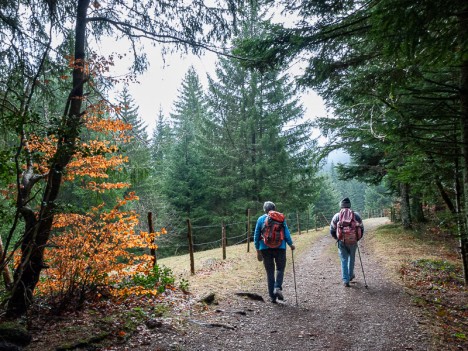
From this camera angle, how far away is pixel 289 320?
16.9ft

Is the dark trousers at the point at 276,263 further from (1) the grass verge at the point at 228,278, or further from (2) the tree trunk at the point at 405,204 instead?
(2) the tree trunk at the point at 405,204

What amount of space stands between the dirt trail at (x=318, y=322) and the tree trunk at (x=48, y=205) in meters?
2.47

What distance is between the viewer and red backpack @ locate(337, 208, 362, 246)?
6859 millimetres

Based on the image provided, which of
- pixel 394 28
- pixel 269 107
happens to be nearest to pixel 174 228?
pixel 269 107

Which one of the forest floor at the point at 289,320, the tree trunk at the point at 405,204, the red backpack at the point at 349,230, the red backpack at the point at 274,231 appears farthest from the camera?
the tree trunk at the point at 405,204

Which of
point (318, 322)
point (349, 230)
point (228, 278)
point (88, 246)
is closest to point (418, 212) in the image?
point (349, 230)

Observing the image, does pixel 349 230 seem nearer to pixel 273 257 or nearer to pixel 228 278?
pixel 273 257

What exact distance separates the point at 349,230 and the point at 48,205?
594cm

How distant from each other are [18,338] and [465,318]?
6.51 metres

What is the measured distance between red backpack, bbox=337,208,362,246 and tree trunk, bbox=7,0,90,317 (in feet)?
18.6

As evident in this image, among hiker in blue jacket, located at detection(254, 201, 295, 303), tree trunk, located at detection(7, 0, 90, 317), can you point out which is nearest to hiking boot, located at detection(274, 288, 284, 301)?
hiker in blue jacket, located at detection(254, 201, 295, 303)

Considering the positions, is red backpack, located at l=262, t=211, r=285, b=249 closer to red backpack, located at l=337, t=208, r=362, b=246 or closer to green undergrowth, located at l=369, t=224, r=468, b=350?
red backpack, located at l=337, t=208, r=362, b=246

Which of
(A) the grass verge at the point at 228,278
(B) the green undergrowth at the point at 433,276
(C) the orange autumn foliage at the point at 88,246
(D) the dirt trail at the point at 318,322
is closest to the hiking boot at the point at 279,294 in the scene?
(D) the dirt trail at the point at 318,322

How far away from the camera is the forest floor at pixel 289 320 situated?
162 inches
